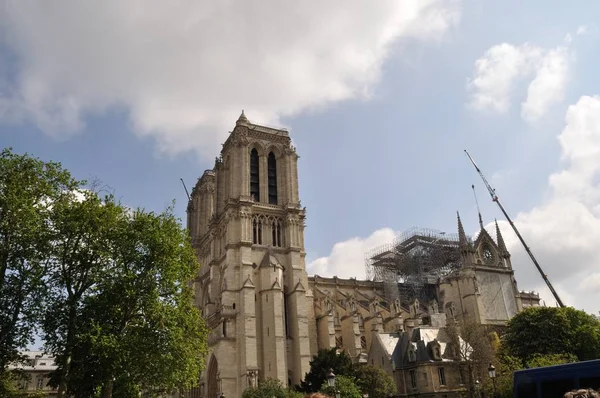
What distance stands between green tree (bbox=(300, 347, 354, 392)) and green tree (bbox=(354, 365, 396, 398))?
3.21ft

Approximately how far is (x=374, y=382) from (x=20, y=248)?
27577 millimetres

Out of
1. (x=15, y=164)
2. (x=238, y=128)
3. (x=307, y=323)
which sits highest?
(x=238, y=128)

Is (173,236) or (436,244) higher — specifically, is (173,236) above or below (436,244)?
below

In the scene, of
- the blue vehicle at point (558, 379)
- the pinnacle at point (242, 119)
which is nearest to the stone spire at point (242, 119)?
the pinnacle at point (242, 119)

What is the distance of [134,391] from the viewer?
2611 cm

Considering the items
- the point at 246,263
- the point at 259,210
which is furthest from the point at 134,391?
the point at 259,210

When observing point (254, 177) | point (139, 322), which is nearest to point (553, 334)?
point (139, 322)

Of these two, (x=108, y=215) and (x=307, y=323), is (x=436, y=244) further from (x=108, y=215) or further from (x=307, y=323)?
(x=108, y=215)

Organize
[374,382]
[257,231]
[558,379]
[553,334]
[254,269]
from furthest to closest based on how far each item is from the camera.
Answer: [257,231], [254,269], [553,334], [374,382], [558,379]

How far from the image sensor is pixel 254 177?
58.5 m

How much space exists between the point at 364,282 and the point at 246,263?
25.0m

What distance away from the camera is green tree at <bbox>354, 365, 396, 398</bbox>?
39219mm

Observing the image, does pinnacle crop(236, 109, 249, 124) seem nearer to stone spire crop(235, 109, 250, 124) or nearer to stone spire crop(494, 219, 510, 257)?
stone spire crop(235, 109, 250, 124)

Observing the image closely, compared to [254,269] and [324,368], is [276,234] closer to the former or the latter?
[254,269]
